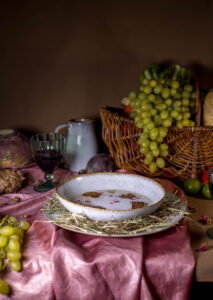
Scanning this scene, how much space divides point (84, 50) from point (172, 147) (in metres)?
0.82

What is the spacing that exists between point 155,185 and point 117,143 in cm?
45

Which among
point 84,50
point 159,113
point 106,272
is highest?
point 84,50

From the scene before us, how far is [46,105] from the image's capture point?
1.78m

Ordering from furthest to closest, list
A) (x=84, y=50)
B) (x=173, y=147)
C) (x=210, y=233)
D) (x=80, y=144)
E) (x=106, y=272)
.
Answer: (x=84, y=50), (x=80, y=144), (x=173, y=147), (x=210, y=233), (x=106, y=272)

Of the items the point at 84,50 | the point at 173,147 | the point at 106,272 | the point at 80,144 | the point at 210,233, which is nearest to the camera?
the point at 106,272

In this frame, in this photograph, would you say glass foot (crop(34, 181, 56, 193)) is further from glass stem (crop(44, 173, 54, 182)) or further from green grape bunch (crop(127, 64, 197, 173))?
green grape bunch (crop(127, 64, 197, 173))

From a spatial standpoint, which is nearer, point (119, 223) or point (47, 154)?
point (119, 223)

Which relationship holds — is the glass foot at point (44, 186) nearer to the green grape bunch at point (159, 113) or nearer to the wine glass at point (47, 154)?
the wine glass at point (47, 154)

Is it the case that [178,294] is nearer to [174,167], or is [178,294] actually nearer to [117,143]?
[174,167]

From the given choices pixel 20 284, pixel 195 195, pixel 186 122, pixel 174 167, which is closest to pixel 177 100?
pixel 186 122

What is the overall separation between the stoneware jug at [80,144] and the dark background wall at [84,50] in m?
0.29

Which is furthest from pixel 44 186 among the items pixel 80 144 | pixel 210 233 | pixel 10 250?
pixel 210 233

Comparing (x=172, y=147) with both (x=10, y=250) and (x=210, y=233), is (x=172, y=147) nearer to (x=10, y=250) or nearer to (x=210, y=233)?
(x=210, y=233)

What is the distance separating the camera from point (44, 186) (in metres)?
1.32
